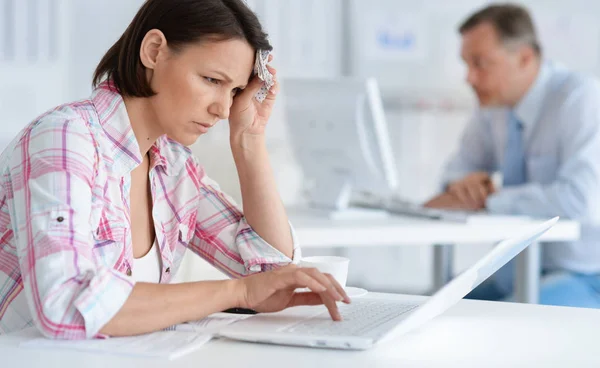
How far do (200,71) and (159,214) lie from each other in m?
0.27

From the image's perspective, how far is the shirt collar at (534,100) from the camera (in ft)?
10.7

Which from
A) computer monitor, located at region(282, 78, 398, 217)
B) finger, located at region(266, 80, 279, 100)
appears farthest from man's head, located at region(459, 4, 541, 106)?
finger, located at region(266, 80, 279, 100)

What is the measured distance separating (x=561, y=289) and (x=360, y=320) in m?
1.95

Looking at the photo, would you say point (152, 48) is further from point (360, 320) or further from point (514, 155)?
point (514, 155)

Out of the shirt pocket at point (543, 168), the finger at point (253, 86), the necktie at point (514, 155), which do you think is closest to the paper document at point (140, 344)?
the finger at point (253, 86)

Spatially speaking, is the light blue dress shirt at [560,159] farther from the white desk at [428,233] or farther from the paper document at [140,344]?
the paper document at [140,344]

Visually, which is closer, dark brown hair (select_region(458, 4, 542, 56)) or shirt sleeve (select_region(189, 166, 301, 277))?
shirt sleeve (select_region(189, 166, 301, 277))

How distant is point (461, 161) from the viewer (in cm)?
366

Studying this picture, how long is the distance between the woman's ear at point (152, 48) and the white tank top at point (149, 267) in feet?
1.02

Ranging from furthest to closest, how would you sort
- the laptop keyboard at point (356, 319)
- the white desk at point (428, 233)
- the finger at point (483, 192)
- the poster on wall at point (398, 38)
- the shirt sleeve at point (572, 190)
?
1. the poster on wall at point (398, 38)
2. the finger at point (483, 192)
3. the shirt sleeve at point (572, 190)
4. the white desk at point (428, 233)
5. the laptop keyboard at point (356, 319)

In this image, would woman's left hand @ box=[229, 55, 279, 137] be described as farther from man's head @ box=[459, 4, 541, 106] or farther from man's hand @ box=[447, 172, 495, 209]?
man's head @ box=[459, 4, 541, 106]

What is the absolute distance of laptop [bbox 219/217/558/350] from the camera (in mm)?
1032

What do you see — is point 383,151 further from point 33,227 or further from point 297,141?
point 33,227

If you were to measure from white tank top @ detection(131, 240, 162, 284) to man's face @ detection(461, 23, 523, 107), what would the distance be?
2238 millimetres
